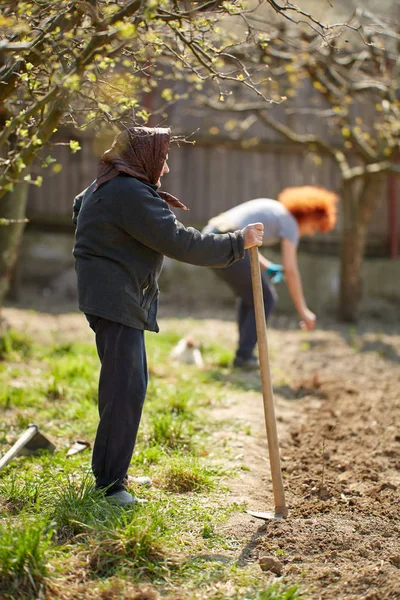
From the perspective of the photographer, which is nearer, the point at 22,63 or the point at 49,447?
the point at 22,63

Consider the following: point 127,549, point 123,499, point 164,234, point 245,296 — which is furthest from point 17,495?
point 245,296

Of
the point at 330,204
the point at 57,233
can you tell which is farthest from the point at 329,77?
the point at 57,233

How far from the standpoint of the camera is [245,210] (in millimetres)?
6188

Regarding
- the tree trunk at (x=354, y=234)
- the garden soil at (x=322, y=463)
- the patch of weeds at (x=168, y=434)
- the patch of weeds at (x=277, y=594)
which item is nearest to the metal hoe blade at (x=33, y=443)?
the patch of weeds at (x=168, y=434)

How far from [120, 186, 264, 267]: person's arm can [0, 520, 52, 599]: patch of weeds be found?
1.33 metres

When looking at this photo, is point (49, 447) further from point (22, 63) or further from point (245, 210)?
point (245, 210)

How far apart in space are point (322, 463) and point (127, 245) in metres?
1.91

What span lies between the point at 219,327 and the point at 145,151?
18.6 ft

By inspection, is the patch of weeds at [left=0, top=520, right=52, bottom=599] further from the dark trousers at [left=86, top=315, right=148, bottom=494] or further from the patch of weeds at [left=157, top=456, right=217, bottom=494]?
the patch of weeds at [left=157, top=456, right=217, bottom=494]

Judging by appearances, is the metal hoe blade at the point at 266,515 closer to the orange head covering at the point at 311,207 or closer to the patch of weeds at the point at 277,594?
the patch of weeds at the point at 277,594

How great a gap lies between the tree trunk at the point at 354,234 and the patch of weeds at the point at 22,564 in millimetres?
7402

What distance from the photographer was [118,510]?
3.20 metres

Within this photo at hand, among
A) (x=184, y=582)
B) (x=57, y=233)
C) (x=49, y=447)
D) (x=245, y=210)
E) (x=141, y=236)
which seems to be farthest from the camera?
(x=57, y=233)

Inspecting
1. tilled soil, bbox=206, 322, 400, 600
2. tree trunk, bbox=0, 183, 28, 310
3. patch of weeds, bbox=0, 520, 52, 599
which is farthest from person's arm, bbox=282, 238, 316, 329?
patch of weeds, bbox=0, 520, 52, 599
